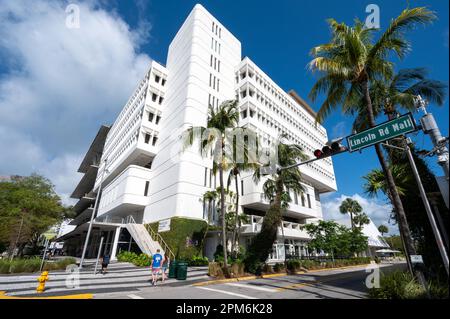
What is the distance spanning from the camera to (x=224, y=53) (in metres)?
39.7

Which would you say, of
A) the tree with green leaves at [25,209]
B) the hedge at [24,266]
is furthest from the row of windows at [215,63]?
the hedge at [24,266]

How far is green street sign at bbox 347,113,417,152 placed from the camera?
252 inches

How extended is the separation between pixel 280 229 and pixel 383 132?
26.4 meters

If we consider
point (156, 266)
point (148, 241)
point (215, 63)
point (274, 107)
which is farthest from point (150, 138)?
point (156, 266)

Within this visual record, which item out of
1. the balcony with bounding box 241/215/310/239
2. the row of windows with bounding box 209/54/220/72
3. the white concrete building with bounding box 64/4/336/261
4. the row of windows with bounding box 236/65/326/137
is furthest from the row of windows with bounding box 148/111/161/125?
the balcony with bounding box 241/215/310/239

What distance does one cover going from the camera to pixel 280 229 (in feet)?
102

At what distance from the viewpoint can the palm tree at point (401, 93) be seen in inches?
412

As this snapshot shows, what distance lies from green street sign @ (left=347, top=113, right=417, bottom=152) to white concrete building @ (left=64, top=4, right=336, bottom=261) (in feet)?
68.9

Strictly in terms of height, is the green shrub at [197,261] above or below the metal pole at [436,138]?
below

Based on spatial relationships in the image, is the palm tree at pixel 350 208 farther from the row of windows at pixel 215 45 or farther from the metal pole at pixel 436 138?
the metal pole at pixel 436 138

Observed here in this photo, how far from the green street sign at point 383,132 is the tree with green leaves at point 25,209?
32924mm

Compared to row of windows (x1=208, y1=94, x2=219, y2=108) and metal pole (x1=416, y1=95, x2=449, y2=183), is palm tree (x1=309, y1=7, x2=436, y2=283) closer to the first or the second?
metal pole (x1=416, y1=95, x2=449, y2=183)
